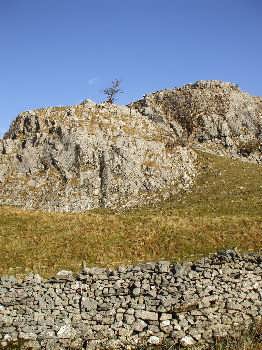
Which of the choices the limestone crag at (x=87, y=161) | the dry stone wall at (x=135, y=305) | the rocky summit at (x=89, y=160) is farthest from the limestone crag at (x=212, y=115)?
the dry stone wall at (x=135, y=305)

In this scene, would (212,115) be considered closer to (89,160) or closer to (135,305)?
(89,160)

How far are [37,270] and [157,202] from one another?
1529 inches

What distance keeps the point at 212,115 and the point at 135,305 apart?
89113 millimetres

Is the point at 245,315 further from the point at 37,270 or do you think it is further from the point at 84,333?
the point at 37,270

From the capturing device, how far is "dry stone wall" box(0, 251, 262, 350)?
20.8 metres

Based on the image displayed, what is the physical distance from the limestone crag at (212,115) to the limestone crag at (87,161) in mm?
20535

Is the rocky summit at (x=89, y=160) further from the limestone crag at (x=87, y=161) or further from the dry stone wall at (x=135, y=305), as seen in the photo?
the dry stone wall at (x=135, y=305)

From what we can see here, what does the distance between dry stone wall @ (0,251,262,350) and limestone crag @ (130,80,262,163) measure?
237 ft

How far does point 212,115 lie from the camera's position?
106 m

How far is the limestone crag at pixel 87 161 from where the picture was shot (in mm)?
A: 67481

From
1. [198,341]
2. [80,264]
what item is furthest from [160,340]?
[80,264]

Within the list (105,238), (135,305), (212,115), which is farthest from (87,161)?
(135,305)

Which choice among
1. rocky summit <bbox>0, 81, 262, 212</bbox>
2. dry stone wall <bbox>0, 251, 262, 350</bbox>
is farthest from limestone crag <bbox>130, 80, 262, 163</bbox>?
dry stone wall <bbox>0, 251, 262, 350</bbox>

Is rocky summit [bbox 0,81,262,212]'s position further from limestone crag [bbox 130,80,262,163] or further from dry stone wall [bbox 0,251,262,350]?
dry stone wall [bbox 0,251,262,350]
